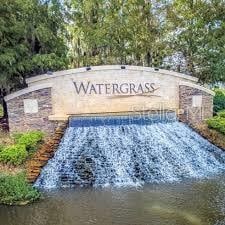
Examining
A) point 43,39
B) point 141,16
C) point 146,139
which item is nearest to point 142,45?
point 141,16

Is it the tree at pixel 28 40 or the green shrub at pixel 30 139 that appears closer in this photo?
the green shrub at pixel 30 139

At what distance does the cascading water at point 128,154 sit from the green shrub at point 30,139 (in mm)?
948

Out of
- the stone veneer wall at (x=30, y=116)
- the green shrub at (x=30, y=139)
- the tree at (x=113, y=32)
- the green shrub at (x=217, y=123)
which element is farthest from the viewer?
the tree at (x=113, y=32)

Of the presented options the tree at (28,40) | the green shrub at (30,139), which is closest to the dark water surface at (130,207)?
the green shrub at (30,139)

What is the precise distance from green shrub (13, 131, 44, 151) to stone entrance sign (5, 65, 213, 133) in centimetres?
62

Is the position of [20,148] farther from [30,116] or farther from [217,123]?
[217,123]

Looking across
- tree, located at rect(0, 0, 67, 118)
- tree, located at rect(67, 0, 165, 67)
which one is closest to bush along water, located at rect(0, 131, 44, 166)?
tree, located at rect(0, 0, 67, 118)

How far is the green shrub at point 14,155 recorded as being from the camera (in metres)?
13.1

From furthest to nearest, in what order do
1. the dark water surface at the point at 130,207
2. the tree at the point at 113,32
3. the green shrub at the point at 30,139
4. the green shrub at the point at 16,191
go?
→ the tree at the point at 113,32 → the green shrub at the point at 30,139 → the green shrub at the point at 16,191 → the dark water surface at the point at 130,207

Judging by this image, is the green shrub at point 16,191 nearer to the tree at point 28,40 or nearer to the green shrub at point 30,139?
the green shrub at point 30,139

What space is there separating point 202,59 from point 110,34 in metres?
5.03

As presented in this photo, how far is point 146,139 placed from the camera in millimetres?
14500

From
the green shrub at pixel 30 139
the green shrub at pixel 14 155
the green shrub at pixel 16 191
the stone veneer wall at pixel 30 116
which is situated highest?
the stone veneer wall at pixel 30 116

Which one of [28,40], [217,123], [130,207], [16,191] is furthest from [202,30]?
[16,191]
